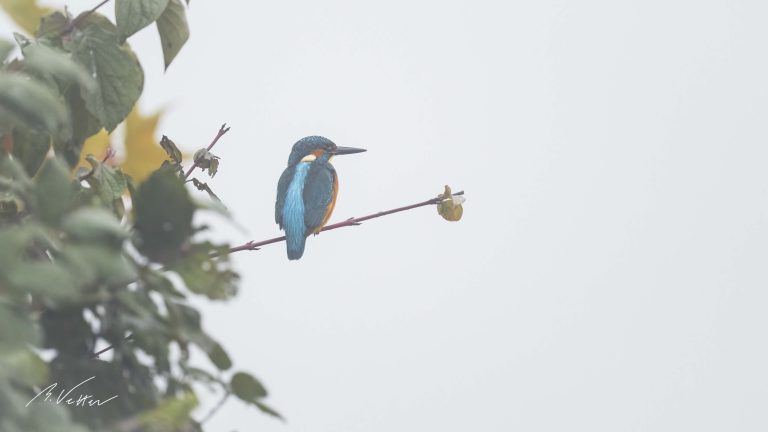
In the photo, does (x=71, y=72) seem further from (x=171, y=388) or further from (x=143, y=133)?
(x=143, y=133)

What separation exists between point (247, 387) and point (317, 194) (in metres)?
Answer: 3.80

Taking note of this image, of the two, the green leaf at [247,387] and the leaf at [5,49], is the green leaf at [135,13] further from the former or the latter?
the green leaf at [247,387]

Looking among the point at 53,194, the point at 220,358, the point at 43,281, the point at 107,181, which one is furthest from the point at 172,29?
the point at 43,281

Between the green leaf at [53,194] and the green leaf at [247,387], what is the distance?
24 centimetres

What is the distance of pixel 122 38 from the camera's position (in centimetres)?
151

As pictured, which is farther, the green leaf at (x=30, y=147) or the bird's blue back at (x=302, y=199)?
the bird's blue back at (x=302, y=199)

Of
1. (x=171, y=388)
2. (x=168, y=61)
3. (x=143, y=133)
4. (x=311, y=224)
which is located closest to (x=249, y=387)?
(x=171, y=388)

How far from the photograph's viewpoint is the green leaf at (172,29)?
1674mm

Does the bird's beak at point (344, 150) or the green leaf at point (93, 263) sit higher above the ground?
the green leaf at point (93, 263)

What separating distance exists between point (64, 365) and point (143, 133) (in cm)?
64

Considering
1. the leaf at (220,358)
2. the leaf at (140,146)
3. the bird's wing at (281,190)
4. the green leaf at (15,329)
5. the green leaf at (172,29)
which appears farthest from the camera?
the bird's wing at (281,190)

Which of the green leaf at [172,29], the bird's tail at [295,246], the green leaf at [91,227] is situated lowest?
the bird's tail at [295,246]

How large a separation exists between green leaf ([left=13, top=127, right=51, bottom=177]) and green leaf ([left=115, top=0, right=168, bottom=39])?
19 centimetres

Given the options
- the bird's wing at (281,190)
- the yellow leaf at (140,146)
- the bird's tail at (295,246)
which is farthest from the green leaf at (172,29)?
the bird's wing at (281,190)
